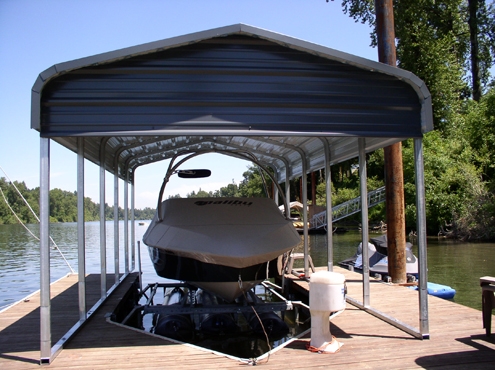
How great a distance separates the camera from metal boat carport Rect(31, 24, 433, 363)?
15.0 ft

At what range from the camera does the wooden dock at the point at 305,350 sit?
4.33 m

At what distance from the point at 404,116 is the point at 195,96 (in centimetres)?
252

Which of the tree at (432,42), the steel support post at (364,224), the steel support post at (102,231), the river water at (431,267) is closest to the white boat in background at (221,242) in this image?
the steel support post at (102,231)

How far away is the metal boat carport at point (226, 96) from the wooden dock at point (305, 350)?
0.31 m

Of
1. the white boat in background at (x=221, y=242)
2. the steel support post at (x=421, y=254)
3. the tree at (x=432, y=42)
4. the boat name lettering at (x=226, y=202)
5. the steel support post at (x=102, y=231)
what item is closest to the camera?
the steel support post at (x=421, y=254)

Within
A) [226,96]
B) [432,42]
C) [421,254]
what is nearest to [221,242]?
[226,96]

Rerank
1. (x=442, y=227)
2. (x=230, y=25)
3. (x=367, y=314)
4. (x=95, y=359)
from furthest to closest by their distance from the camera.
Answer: (x=442, y=227)
(x=367, y=314)
(x=230, y=25)
(x=95, y=359)

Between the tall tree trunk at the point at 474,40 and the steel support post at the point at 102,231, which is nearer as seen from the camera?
the steel support post at the point at 102,231

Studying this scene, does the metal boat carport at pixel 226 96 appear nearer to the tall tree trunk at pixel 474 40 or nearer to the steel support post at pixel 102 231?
the steel support post at pixel 102 231

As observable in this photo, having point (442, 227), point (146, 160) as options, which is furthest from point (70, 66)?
point (442, 227)

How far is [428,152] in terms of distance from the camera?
30.7m

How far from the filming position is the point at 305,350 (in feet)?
15.5

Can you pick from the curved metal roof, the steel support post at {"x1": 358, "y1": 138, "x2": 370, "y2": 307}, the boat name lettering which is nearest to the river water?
the steel support post at {"x1": 358, "y1": 138, "x2": 370, "y2": 307}

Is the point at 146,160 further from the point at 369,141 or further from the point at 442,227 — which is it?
the point at 442,227
